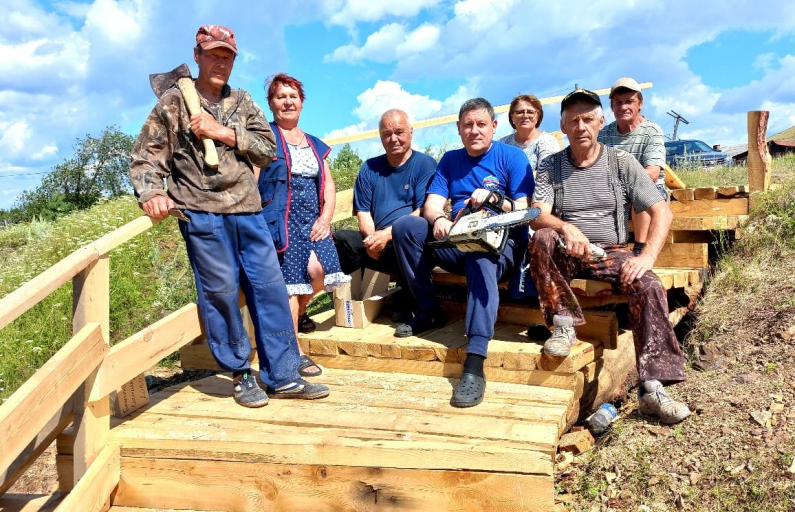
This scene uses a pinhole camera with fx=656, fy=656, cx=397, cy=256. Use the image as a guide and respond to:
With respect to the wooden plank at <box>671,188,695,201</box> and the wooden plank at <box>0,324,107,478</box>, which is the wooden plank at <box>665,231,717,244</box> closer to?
the wooden plank at <box>671,188,695,201</box>

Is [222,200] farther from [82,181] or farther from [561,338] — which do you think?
[82,181]

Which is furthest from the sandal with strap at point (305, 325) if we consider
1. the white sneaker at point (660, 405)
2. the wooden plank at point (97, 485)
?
the white sneaker at point (660, 405)

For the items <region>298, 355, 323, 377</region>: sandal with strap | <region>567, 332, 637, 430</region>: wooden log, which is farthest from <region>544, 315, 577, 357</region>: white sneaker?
<region>298, 355, 323, 377</region>: sandal with strap

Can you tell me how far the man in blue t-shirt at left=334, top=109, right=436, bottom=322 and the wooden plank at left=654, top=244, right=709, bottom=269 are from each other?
205 centimetres

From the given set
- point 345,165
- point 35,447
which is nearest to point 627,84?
point 35,447

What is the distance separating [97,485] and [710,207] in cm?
511

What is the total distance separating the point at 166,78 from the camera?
3480 millimetres

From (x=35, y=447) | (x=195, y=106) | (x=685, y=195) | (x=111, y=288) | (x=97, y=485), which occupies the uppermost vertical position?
(x=195, y=106)

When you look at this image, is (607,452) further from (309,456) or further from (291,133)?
(291,133)

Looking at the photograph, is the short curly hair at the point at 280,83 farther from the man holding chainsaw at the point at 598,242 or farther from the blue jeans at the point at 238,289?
the man holding chainsaw at the point at 598,242

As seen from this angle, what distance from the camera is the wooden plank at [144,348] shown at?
3.08 m

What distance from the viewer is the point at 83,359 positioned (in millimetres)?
2836

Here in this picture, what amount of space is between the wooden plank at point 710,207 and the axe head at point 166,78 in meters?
4.22

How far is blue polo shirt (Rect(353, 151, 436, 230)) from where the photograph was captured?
180 inches
